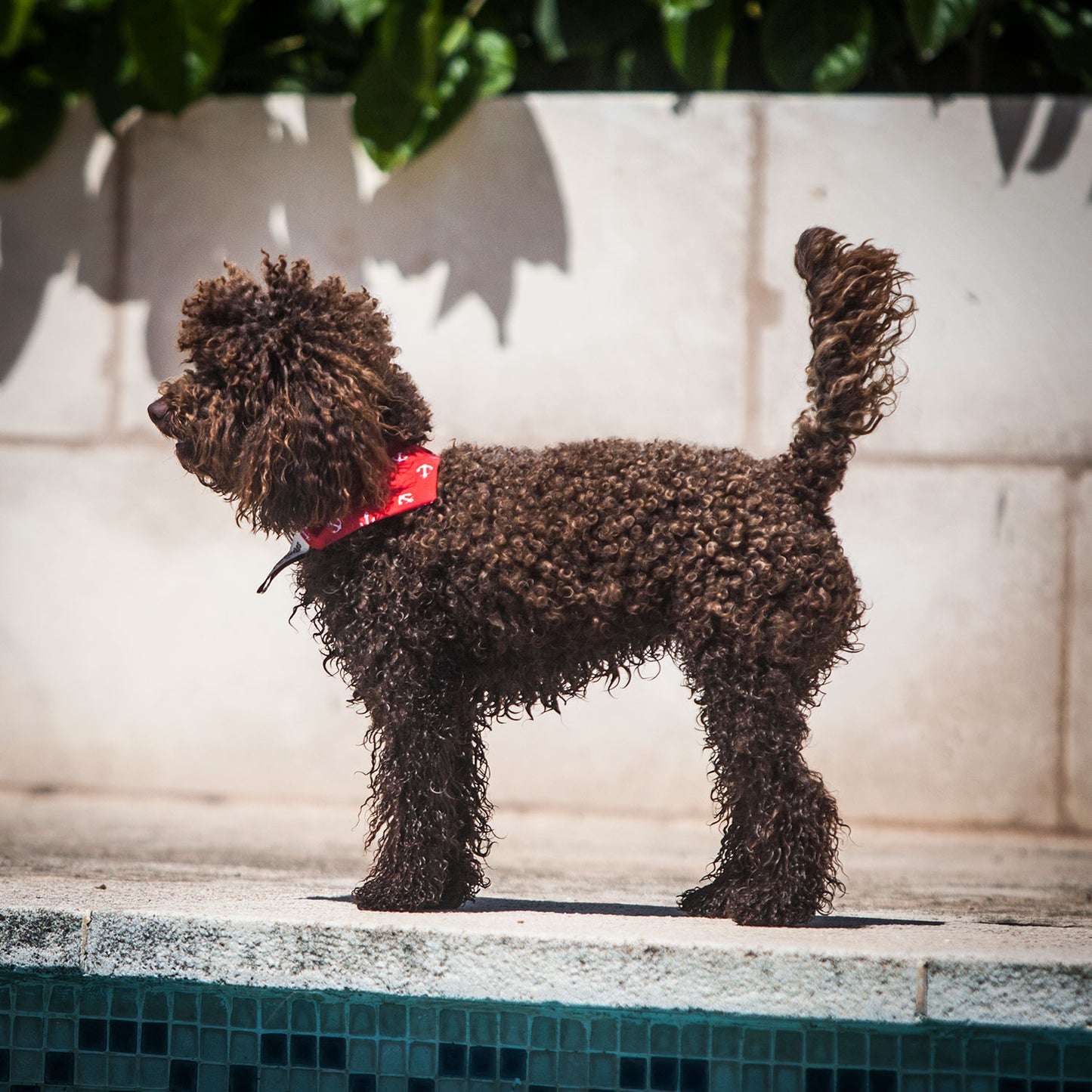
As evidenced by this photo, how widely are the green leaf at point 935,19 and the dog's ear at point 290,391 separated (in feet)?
8.91

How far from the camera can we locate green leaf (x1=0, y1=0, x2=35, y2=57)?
4.59m

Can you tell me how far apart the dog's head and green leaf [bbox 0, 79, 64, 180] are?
297 cm

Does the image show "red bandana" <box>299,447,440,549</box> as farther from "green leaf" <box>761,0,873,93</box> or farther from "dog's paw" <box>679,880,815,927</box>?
"green leaf" <box>761,0,873,93</box>

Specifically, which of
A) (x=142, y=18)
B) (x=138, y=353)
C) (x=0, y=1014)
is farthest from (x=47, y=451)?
(x=0, y=1014)

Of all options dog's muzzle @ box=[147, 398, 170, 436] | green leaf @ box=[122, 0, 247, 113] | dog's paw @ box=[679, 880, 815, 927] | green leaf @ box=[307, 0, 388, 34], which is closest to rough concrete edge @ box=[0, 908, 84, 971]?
dog's muzzle @ box=[147, 398, 170, 436]

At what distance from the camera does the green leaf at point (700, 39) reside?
4.52 m

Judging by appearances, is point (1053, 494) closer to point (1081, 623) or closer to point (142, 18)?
point (1081, 623)

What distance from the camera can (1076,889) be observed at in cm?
366

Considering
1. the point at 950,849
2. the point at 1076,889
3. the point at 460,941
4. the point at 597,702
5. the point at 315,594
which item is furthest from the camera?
the point at 597,702

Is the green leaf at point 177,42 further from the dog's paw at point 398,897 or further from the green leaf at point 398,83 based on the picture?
the dog's paw at point 398,897

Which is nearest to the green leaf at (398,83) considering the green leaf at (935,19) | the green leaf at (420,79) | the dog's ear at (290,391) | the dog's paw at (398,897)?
the green leaf at (420,79)

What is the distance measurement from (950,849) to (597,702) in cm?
139

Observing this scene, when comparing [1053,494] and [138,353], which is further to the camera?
[138,353]

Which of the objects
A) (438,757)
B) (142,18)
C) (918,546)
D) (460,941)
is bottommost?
(460,941)
